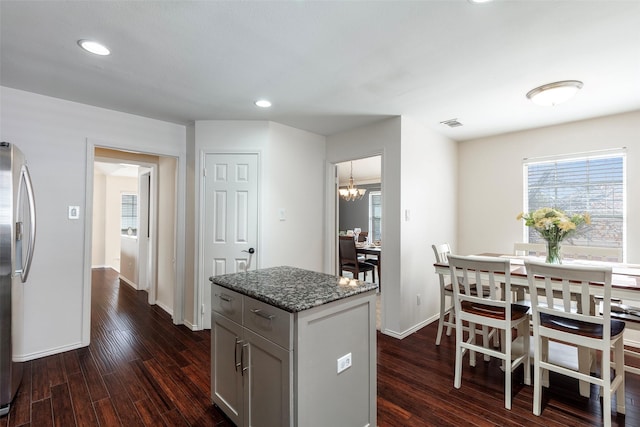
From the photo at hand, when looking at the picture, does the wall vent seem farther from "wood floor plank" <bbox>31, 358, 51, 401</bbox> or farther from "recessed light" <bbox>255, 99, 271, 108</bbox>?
"wood floor plank" <bbox>31, 358, 51, 401</bbox>

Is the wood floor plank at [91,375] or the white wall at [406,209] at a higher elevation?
the white wall at [406,209]

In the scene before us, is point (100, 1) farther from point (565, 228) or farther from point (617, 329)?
point (617, 329)

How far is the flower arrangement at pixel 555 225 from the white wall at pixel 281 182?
245 centimetres

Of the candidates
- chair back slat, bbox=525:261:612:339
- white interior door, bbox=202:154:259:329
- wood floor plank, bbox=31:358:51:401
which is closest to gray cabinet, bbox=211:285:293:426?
wood floor plank, bbox=31:358:51:401

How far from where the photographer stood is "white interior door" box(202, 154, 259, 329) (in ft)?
11.3

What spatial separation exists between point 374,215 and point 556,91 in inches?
238

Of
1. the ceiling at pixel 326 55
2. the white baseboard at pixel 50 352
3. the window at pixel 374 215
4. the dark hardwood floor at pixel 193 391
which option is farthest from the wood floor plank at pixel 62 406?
the window at pixel 374 215

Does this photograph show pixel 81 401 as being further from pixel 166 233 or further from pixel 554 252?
pixel 554 252

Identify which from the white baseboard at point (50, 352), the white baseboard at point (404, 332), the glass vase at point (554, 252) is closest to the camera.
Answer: the glass vase at point (554, 252)

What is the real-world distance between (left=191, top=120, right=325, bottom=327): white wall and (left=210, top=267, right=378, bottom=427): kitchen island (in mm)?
1670

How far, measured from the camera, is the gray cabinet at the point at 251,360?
4.62 ft

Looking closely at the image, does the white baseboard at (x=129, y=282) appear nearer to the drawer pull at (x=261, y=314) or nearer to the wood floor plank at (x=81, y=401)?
the wood floor plank at (x=81, y=401)

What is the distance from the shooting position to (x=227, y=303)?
71.2 inches

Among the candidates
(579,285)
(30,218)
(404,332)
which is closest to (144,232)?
(30,218)
